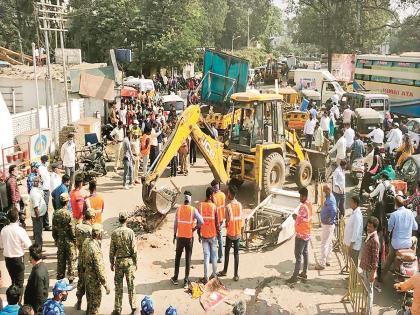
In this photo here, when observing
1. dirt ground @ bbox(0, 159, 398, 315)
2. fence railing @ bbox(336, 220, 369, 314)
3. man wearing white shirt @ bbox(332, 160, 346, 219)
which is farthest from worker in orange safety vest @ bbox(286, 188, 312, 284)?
man wearing white shirt @ bbox(332, 160, 346, 219)

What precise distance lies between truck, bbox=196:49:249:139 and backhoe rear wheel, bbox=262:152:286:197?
677 centimetres

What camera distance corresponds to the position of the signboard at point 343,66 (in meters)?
42.0

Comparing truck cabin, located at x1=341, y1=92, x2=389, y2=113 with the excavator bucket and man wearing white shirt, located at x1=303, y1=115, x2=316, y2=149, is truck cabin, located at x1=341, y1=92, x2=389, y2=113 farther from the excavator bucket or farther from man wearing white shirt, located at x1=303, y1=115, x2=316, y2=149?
the excavator bucket

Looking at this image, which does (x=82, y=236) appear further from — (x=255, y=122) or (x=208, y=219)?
(x=255, y=122)

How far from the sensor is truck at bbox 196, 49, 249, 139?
2020 centimetres

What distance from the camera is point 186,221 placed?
26.9 ft

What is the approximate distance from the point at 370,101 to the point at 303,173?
1015 cm

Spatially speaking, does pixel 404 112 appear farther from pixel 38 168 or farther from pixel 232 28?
pixel 232 28

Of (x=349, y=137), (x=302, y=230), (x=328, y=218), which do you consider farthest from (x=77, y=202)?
(x=349, y=137)

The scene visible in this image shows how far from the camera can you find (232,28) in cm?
7681

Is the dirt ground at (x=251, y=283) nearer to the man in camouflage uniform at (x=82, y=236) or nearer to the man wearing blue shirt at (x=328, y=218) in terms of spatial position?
the man in camouflage uniform at (x=82, y=236)

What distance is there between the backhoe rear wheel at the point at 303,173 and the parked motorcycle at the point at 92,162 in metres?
6.36

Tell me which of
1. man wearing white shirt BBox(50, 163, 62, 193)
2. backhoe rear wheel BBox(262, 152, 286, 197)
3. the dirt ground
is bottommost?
the dirt ground

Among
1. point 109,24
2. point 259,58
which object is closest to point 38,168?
point 109,24
